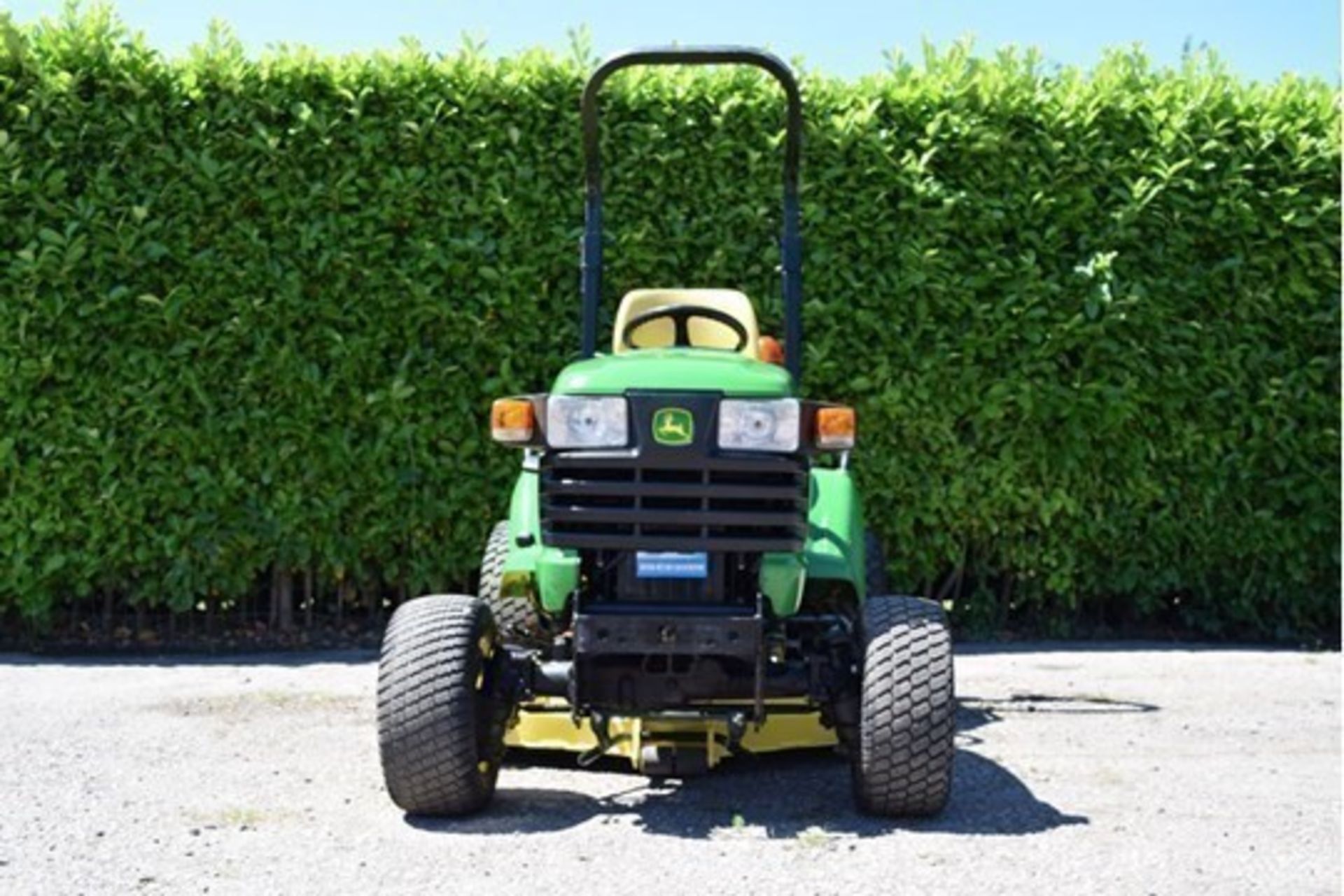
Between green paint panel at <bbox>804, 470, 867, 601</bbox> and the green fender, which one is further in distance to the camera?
green paint panel at <bbox>804, 470, 867, 601</bbox>

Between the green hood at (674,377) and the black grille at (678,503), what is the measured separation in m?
0.20

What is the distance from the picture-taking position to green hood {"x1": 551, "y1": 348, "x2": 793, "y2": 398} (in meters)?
5.33

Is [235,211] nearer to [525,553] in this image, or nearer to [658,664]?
[525,553]

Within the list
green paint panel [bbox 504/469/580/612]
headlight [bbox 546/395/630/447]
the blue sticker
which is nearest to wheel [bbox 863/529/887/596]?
green paint panel [bbox 504/469/580/612]

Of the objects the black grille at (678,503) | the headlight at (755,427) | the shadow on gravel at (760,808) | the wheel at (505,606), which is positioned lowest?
the shadow on gravel at (760,808)

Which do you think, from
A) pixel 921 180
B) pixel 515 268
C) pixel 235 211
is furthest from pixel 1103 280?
pixel 235 211

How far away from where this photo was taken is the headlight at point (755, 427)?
529 cm

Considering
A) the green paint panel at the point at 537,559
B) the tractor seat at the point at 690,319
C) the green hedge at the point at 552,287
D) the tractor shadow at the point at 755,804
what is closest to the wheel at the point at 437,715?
the tractor shadow at the point at 755,804

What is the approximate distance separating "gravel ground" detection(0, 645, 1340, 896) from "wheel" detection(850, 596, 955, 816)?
10cm

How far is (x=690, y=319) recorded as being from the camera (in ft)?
22.6

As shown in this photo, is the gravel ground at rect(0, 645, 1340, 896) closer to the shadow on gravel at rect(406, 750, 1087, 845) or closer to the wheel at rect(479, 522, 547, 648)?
the shadow on gravel at rect(406, 750, 1087, 845)

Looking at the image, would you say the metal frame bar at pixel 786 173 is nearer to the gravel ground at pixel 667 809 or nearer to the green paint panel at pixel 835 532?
the green paint panel at pixel 835 532

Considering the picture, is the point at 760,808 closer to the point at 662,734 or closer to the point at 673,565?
the point at 662,734

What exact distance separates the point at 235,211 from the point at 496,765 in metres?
4.20
